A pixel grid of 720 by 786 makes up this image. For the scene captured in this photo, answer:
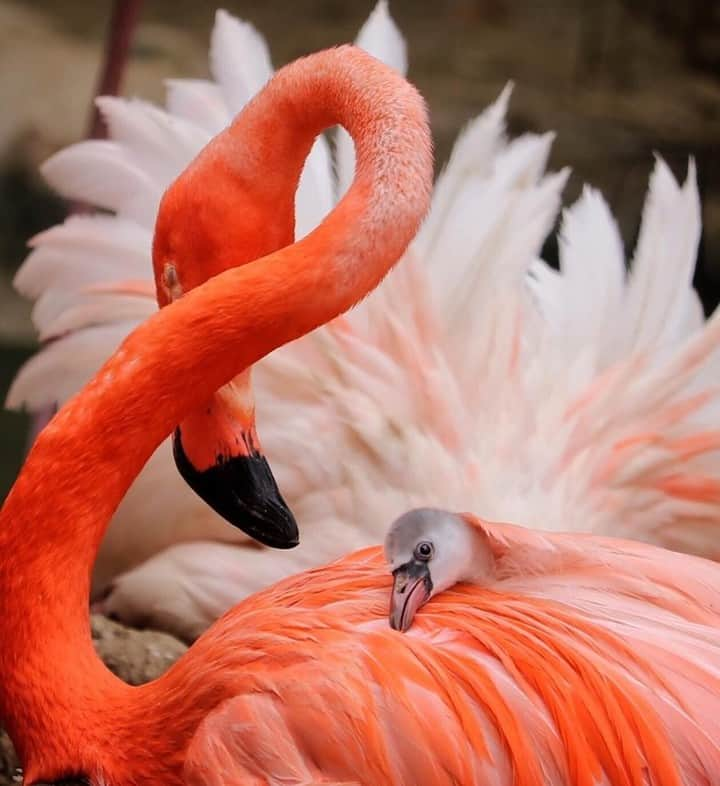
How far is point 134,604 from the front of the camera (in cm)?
231

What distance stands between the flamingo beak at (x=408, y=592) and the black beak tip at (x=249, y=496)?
244 millimetres

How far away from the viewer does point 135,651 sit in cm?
221

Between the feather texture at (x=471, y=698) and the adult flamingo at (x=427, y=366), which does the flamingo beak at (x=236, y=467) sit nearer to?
the feather texture at (x=471, y=698)

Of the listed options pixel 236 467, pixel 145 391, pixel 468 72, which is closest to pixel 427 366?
pixel 236 467

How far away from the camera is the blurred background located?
4402 mm

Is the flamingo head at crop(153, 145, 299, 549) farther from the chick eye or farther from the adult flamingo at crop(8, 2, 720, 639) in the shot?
the adult flamingo at crop(8, 2, 720, 639)

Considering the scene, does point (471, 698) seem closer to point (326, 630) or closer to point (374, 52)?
point (326, 630)

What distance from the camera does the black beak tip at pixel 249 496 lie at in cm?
169

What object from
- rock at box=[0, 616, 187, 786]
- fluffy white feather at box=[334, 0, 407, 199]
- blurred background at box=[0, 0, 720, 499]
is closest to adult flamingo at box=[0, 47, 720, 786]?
rock at box=[0, 616, 187, 786]

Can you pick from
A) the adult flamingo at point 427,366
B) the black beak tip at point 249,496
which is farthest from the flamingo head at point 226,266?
the adult flamingo at point 427,366

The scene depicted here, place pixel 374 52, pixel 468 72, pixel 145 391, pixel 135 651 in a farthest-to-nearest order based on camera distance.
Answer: pixel 468 72
pixel 374 52
pixel 135 651
pixel 145 391

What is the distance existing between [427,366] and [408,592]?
0.89 m

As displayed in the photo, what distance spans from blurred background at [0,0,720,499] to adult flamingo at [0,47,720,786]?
2578 mm

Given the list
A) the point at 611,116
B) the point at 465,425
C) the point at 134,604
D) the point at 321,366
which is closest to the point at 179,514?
the point at 134,604
